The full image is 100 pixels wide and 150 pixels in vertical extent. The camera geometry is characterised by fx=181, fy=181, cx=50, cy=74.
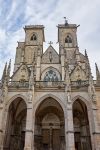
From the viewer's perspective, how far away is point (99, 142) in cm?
1655

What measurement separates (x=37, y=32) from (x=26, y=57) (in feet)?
21.9

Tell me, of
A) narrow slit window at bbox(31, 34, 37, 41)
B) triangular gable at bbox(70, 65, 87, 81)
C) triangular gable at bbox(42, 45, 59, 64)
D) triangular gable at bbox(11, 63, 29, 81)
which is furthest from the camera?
narrow slit window at bbox(31, 34, 37, 41)

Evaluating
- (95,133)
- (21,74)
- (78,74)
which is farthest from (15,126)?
(78,74)

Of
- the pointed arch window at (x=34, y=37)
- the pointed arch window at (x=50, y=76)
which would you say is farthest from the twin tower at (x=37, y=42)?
the pointed arch window at (x=50, y=76)

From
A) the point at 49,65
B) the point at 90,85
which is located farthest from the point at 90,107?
the point at 49,65

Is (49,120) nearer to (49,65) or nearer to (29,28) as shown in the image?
(49,65)

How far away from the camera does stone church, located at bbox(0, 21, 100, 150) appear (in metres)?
17.5

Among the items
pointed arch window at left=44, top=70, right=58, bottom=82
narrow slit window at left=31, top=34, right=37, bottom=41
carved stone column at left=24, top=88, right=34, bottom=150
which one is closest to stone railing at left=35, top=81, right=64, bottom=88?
carved stone column at left=24, top=88, right=34, bottom=150

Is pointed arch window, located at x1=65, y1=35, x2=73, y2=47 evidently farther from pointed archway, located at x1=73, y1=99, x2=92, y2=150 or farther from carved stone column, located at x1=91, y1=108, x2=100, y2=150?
carved stone column, located at x1=91, y1=108, x2=100, y2=150

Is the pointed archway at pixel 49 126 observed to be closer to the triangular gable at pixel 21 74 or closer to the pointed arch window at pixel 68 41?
the triangular gable at pixel 21 74

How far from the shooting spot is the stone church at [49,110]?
57.5ft

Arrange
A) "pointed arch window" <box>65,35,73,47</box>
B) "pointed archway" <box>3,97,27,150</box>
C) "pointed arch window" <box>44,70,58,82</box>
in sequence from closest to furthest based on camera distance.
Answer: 1. "pointed archway" <box>3,97,27,150</box>
2. "pointed arch window" <box>44,70,58,82</box>
3. "pointed arch window" <box>65,35,73,47</box>

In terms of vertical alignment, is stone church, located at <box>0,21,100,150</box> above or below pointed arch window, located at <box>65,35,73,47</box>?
below

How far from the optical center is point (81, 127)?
69.2ft
